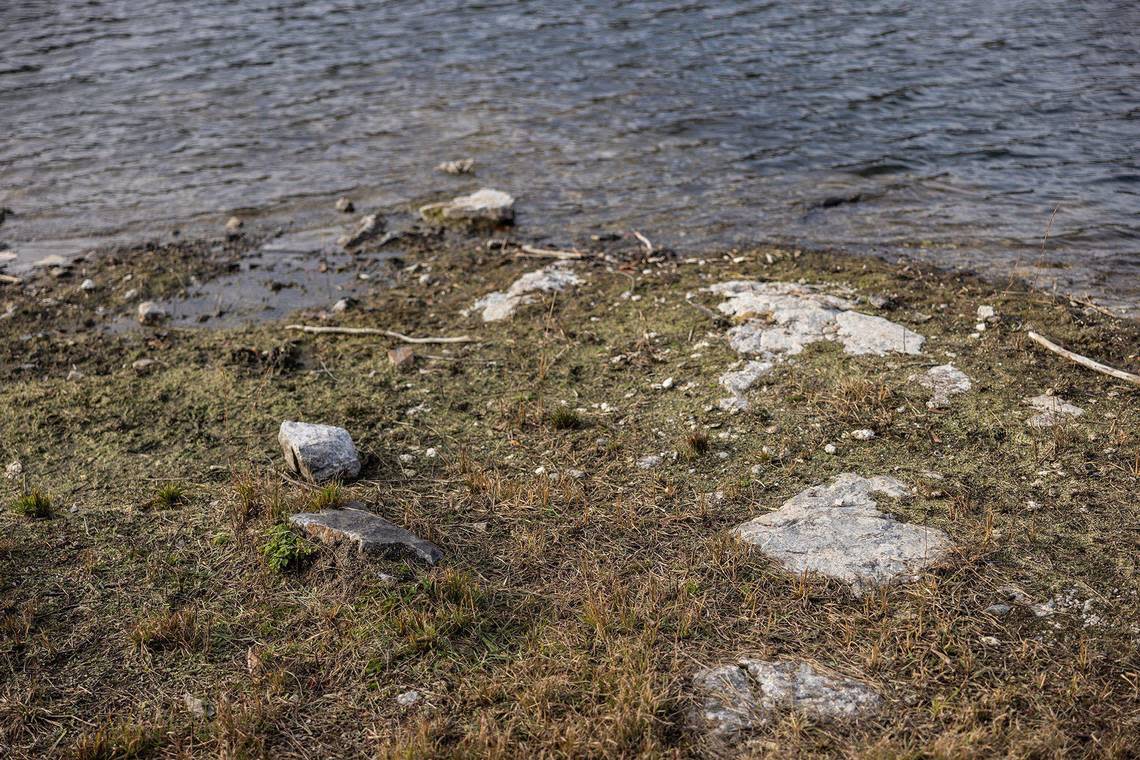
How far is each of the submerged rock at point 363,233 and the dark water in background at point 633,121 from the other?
3.05 feet

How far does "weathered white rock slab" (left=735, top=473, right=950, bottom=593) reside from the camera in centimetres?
416

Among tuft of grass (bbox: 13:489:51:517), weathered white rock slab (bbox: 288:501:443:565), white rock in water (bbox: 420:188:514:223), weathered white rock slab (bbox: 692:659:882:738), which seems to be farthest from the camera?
white rock in water (bbox: 420:188:514:223)

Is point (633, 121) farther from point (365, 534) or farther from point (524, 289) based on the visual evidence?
point (365, 534)

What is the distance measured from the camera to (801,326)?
21.0 ft

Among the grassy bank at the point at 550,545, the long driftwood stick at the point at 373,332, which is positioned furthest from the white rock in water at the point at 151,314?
the long driftwood stick at the point at 373,332

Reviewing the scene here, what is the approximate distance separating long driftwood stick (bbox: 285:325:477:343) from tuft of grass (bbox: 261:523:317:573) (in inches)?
102

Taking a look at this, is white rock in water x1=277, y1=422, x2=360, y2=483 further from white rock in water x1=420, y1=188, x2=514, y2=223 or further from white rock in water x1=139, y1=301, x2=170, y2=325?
white rock in water x1=420, y1=188, x2=514, y2=223

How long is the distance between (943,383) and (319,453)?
12.8ft

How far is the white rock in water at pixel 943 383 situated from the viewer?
546 cm

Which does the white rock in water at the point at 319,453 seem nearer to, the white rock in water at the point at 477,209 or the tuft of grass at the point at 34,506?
the tuft of grass at the point at 34,506

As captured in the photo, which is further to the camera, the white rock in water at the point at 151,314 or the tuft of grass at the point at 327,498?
the white rock in water at the point at 151,314

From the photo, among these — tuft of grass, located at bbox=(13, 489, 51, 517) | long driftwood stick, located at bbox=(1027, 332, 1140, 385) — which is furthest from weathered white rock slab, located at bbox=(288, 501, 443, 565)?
long driftwood stick, located at bbox=(1027, 332, 1140, 385)

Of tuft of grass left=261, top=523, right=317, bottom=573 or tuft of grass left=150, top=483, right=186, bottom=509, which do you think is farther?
tuft of grass left=150, top=483, right=186, bottom=509

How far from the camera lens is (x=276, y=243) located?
917 cm
